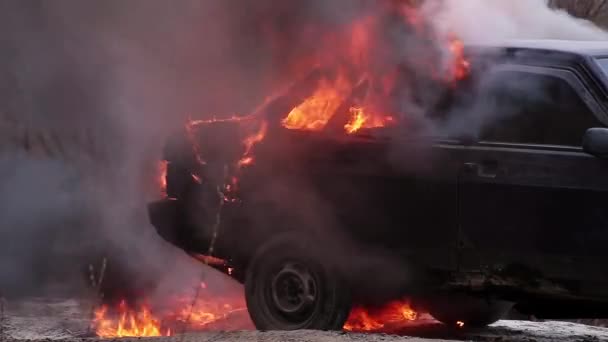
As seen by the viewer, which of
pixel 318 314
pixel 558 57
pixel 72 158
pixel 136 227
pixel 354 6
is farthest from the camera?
pixel 72 158

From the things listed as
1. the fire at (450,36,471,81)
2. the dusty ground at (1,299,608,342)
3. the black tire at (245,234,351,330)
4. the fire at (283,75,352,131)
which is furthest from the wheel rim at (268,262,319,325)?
the fire at (450,36,471,81)

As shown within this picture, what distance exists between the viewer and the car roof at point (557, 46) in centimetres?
677

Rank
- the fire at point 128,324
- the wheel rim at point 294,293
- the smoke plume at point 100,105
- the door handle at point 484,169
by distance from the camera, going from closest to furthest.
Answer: the door handle at point 484,169
the wheel rim at point 294,293
the fire at point 128,324
the smoke plume at point 100,105

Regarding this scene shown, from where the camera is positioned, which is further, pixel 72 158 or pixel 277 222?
pixel 72 158

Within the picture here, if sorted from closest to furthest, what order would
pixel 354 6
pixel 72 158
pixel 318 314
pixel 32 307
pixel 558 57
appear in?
pixel 558 57 < pixel 318 314 < pixel 354 6 < pixel 32 307 < pixel 72 158

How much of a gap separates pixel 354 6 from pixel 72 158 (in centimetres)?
484

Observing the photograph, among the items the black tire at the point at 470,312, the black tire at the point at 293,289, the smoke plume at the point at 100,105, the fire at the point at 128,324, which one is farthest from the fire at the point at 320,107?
the fire at the point at 128,324

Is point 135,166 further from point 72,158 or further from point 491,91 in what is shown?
point 491,91

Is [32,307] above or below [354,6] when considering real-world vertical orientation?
below

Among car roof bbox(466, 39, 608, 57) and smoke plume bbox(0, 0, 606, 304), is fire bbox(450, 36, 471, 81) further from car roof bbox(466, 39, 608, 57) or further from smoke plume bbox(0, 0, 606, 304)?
smoke plume bbox(0, 0, 606, 304)

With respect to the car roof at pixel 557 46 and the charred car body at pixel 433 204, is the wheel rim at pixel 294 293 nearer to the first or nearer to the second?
the charred car body at pixel 433 204

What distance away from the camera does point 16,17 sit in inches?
446

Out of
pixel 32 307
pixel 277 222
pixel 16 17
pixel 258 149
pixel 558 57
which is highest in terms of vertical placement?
pixel 16 17

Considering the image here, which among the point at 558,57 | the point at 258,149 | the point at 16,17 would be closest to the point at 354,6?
the point at 258,149
